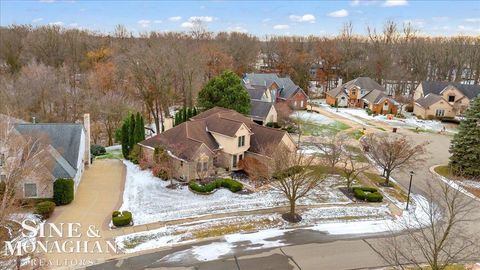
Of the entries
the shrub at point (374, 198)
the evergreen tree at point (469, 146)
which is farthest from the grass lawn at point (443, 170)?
the shrub at point (374, 198)

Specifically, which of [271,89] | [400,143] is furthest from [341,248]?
[271,89]

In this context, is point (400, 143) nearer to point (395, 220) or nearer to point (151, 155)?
point (395, 220)

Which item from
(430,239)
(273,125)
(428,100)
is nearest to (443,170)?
(430,239)

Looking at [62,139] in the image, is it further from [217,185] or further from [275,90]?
[275,90]

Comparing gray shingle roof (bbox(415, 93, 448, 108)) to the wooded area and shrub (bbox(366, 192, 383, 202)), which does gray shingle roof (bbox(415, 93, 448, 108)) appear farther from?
shrub (bbox(366, 192, 383, 202))

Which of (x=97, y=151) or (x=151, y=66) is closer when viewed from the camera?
(x=97, y=151)

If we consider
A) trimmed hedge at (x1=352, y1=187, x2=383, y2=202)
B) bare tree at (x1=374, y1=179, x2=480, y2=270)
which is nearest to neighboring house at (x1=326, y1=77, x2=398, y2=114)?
trimmed hedge at (x1=352, y1=187, x2=383, y2=202)
